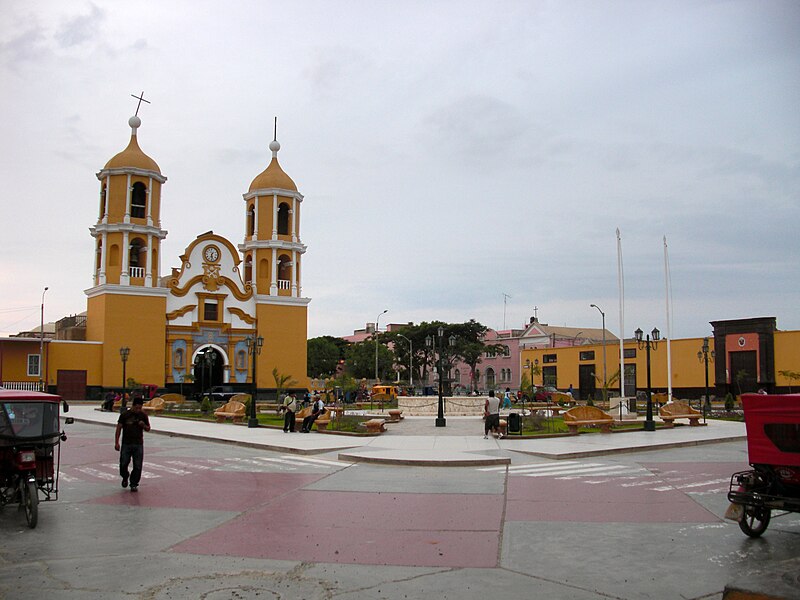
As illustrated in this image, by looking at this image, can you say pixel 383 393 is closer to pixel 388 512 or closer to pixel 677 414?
pixel 677 414

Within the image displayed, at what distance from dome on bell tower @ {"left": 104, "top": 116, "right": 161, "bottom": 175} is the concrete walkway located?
3284cm

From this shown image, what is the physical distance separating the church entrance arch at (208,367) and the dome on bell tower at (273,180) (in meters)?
13.6

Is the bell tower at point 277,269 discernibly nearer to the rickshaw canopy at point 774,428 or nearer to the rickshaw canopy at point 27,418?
the rickshaw canopy at point 27,418

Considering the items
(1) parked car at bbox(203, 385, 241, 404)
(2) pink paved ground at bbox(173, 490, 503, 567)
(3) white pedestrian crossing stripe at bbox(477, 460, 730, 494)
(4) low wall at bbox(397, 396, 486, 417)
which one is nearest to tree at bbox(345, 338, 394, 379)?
(1) parked car at bbox(203, 385, 241, 404)

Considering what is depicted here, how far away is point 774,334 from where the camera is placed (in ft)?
168

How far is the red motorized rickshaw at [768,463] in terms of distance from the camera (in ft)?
26.8

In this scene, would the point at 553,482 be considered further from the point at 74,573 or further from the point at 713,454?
the point at 74,573

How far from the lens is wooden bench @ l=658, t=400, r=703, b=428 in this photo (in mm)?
27172

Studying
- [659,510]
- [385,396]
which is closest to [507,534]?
[659,510]

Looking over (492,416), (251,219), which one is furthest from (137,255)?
(492,416)

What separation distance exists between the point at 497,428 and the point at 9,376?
39422 mm

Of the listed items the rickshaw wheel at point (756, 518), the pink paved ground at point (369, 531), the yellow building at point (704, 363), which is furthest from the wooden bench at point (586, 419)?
the yellow building at point (704, 363)

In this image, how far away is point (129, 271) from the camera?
5397cm

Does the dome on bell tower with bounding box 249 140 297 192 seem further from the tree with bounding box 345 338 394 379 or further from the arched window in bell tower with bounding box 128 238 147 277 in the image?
the tree with bounding box 345 338 394 379
